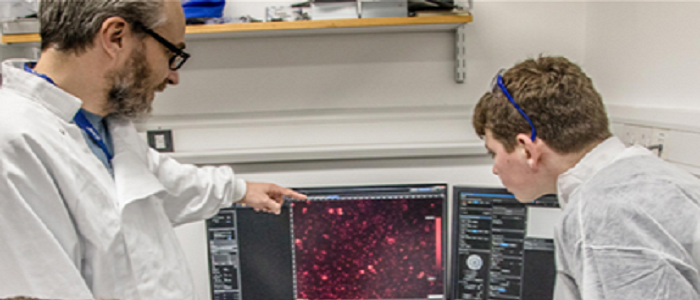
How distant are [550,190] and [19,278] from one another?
3.63 ft

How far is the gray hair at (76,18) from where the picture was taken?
0.83 metres

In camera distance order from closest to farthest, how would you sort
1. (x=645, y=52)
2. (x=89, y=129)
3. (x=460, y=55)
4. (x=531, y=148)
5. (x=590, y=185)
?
1. (x=590, y=185)
2. (x=531, y=148)
3. (x=89, y=129)
4. (x=645, y=52)
5. (x=460, y=55)

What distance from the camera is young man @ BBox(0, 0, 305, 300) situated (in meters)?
0.73

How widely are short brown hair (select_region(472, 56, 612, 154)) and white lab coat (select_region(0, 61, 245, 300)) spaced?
85 centimetres

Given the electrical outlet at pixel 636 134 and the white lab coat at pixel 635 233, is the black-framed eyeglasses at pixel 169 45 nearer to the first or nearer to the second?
the white lab coat at pixel 635 233

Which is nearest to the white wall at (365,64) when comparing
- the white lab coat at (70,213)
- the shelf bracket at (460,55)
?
the shelf bracket at (460,55)

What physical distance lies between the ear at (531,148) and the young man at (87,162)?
2.72ft

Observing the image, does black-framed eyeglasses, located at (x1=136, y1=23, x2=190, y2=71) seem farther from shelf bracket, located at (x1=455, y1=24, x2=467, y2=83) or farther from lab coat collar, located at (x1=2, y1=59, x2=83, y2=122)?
shelf bracket, located at (x1=455, y1=24, x2=467, y2=83)

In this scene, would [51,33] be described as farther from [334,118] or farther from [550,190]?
[550,190]

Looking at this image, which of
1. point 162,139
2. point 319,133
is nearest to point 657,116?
point 319,133

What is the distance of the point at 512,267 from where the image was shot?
1249 millimetres

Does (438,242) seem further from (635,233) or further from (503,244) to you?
(635,233)

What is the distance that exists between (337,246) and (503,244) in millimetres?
516

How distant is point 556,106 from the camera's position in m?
0.83
